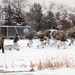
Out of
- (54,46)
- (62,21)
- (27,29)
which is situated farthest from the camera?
(62,21)

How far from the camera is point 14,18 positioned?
64.8 m

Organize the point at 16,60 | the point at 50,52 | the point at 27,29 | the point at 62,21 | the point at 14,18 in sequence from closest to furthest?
the point at 16,60 → the point at 50,52 → the point at 27,29 → the point at 14,18 → the point at 62,21

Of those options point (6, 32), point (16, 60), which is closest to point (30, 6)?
point (6, 32)

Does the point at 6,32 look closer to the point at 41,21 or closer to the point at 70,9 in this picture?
the point at 41,21

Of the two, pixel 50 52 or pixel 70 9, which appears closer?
pixel 50 52

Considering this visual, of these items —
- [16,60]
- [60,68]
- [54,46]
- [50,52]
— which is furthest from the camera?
[54,46]

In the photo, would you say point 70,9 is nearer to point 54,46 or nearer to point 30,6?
point 30,6

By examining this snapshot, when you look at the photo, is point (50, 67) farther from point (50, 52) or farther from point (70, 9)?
point (70, 9)

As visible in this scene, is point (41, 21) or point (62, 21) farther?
point (62, 21)

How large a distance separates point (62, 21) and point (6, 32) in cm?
4000

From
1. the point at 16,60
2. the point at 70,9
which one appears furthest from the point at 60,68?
the point at 70,9

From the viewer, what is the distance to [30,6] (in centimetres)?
8312

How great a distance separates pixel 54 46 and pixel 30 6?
54.8 metres

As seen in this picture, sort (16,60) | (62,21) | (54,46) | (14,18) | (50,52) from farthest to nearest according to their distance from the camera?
1. (62,21)
2. (14,18)
3. (54,46)
4. (50,52)
5. (16,60)
